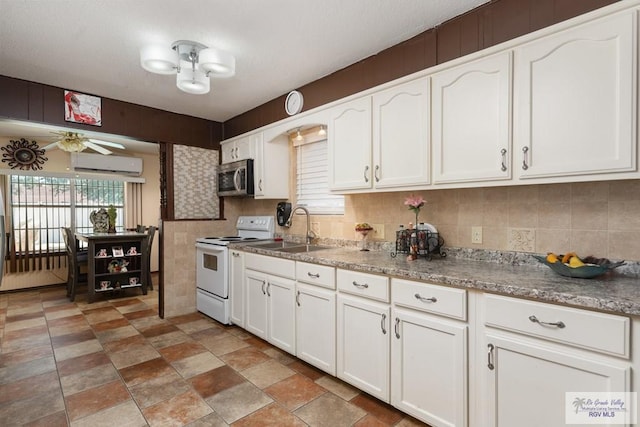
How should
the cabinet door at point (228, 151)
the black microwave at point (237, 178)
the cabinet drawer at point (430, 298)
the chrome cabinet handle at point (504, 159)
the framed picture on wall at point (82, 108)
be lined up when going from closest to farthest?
the cabinet drawer at point (430, 298)
the chrome cabinet handle at point (504, 159)
the framed picture on wall at point (82, 108)
the black microwave at point (237, 178)
the cabinet door at point (228, 151)

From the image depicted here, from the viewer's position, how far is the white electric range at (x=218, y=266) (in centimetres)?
323

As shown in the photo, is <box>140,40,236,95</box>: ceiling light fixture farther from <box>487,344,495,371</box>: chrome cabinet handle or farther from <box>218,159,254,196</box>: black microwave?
<box>487,344,495,371</box>: chrome cabinet handle

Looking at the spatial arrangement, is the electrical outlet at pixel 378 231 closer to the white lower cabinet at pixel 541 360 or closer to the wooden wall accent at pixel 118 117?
the white lower cabinet at pixel 541 360

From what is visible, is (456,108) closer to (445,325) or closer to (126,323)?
(445,325)

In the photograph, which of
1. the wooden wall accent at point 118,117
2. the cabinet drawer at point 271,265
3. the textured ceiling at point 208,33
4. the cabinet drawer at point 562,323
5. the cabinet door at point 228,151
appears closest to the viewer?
the cabinet drawer at point 562,323

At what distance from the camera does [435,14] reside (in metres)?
1.86

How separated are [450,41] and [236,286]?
105 inches

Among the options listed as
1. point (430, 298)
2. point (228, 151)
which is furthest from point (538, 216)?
point (228, 151)

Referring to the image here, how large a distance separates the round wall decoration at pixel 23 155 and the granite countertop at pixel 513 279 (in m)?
5.24

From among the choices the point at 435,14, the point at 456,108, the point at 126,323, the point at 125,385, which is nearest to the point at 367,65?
the point at 435,14

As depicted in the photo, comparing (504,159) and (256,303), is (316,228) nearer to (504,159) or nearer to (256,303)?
(256,303)

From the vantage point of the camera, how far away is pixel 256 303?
9.31 feet

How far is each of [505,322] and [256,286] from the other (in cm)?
201

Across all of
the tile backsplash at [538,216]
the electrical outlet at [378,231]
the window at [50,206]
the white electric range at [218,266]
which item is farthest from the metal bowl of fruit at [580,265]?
the window at [50,206]
